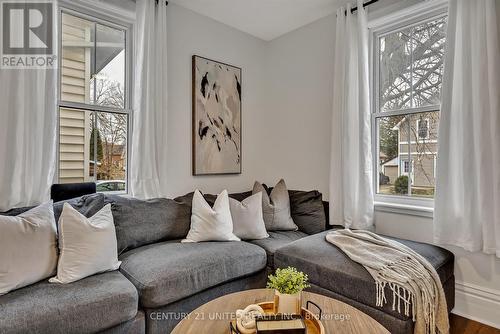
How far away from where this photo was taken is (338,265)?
1.84 metres

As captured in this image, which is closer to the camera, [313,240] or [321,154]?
[313,240]

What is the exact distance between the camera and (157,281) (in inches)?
65.4

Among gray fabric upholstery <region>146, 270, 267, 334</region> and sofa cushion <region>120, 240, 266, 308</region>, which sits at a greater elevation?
sofa cushion <region>120, 240, 266, 308</region>

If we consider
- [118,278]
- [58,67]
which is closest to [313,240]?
[118,278]

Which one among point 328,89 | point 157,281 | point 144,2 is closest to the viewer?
point 157,281

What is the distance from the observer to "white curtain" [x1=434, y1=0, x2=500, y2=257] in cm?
191

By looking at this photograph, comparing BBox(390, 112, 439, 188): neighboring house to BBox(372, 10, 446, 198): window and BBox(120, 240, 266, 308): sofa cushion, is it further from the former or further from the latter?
BBox(120, 240, 266, 308): sofa cushion

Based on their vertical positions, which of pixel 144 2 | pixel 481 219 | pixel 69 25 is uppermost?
pixel 144 2

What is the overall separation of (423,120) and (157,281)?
94.1 inches

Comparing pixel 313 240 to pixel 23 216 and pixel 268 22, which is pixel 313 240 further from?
pixel 268 22

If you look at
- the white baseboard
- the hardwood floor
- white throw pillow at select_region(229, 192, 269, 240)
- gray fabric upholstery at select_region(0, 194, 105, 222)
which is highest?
gray fabric upholstery at select_region(0, 194, 105, 222)

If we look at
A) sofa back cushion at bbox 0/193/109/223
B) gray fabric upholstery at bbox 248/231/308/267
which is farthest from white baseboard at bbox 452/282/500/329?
sofa back cushion at bbox 0/193/109/223

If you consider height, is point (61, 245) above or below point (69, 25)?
below

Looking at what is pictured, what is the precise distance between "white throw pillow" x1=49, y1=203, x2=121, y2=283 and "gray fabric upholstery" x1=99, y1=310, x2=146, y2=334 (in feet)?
1.13
